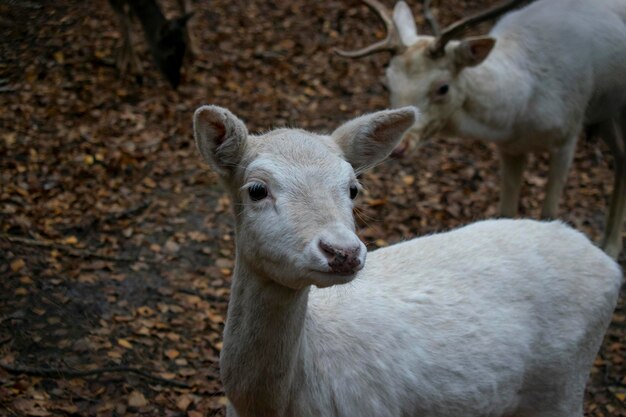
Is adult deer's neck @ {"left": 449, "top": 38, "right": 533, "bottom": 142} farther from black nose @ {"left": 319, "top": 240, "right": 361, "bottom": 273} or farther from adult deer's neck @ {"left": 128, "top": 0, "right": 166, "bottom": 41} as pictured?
adult deer's neck @ {"left": 128, "top": 0, "right": 166, "bottom": 41}

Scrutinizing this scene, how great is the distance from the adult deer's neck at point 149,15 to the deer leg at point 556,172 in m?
4.97

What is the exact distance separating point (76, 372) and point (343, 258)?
2.97m

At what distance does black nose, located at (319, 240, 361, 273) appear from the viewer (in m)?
2.84

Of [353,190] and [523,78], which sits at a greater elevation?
[353,190]

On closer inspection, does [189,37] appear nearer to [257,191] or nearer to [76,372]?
[76,372]

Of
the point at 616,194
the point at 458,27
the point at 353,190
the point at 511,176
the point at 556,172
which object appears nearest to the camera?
the point at 353,190

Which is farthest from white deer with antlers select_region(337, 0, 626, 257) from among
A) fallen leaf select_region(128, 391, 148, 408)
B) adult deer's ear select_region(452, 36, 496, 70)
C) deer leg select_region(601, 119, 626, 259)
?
fallen leaf select_region(128, 391, 148, 408)

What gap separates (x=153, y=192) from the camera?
7.75 metres

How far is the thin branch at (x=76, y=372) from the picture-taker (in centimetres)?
507

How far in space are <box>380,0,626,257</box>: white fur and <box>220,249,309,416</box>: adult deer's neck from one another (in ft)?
11.4

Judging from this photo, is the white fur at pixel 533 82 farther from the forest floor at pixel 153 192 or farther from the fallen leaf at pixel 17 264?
the fallen leaf at pixel 17 264

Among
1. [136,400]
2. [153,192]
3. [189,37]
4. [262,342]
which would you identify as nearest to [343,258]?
[262,342]

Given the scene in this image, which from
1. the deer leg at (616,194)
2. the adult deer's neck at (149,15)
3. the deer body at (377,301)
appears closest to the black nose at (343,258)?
the deer body at (377,301)

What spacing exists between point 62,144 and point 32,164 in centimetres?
52
